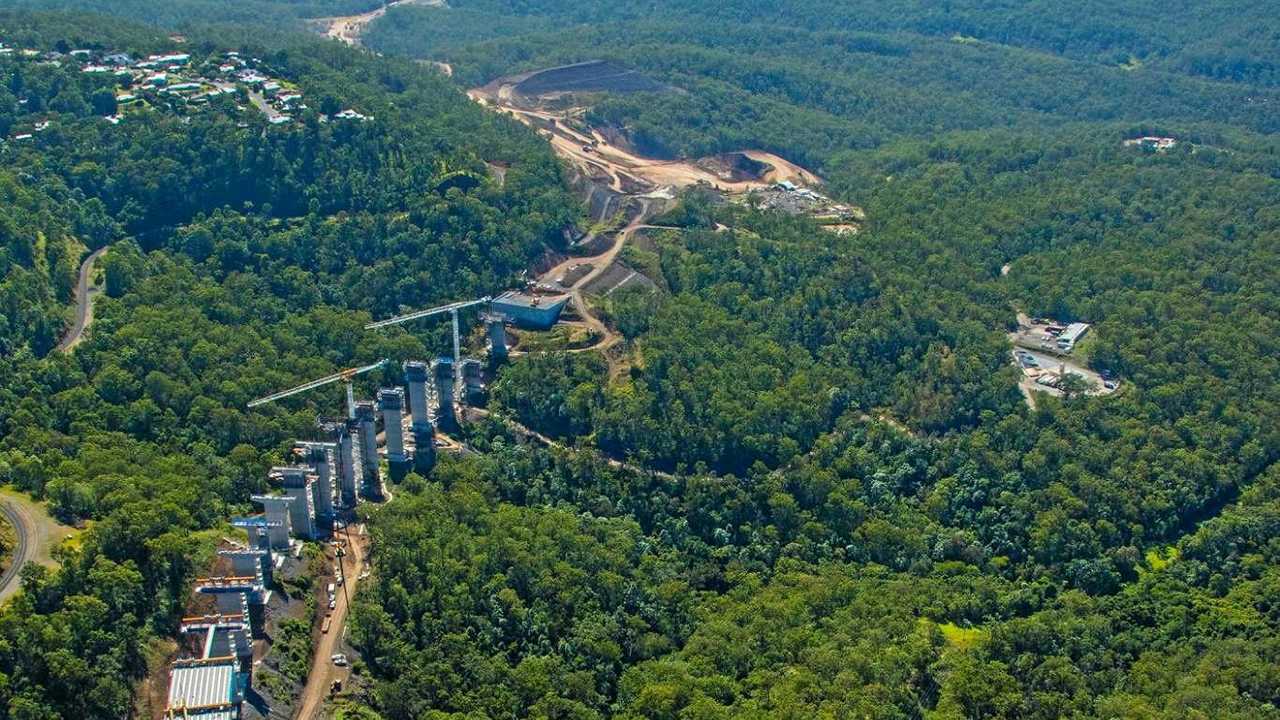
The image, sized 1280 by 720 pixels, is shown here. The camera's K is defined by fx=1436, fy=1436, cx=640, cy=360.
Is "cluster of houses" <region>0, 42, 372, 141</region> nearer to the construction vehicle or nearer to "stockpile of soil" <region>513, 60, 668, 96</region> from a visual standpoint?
the construction vehicle

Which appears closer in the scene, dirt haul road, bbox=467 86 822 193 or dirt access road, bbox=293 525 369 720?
dirt access road, bbox=293 525 369 720

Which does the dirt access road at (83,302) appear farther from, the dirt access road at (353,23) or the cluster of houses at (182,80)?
the dirt access road at (353,23)

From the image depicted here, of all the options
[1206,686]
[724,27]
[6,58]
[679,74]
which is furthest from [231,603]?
Answer: [724,27]

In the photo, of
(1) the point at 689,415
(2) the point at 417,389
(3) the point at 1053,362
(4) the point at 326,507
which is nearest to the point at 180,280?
(2) the point at 417,389

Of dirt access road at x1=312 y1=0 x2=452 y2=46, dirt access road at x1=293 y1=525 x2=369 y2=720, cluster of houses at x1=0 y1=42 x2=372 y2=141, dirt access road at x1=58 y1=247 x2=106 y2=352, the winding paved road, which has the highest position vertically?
cluster of houses at x1=0 y1=42 x2=372 y2=141

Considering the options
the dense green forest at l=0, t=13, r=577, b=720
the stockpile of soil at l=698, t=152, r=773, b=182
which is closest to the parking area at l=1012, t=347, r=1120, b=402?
the dense green forest at l=0, t=13, r=577, b=720

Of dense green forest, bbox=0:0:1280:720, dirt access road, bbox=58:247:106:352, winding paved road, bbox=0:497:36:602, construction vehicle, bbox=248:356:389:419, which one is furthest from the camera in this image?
dirt access road, bbox=58:247:106:352

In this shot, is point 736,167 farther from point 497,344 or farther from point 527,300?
point 497,344
